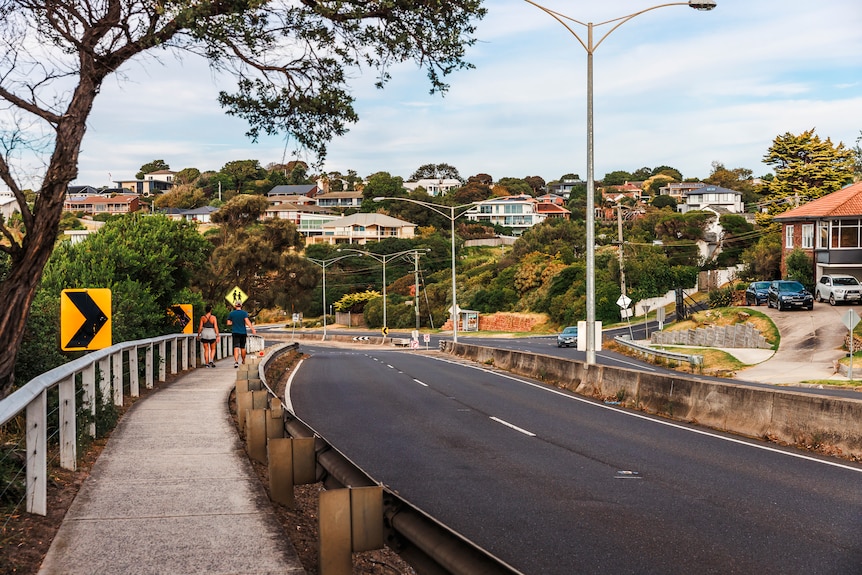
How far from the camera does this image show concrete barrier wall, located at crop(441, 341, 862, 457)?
13.5 m

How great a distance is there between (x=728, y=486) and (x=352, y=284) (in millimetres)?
107834

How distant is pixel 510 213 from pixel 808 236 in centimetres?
10862

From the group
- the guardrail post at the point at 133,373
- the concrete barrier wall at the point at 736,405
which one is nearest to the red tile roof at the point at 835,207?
the concrete barrier wall at the point at 736,405

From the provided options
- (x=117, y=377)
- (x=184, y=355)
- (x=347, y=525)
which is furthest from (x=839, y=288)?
(x=347, y=525)

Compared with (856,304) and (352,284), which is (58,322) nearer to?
(856,304)

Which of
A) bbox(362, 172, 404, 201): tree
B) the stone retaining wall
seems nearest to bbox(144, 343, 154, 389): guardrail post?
the stone retaining wall

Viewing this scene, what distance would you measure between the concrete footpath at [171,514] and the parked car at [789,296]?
48.6 metres

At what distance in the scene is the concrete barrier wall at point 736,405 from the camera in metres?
13.5

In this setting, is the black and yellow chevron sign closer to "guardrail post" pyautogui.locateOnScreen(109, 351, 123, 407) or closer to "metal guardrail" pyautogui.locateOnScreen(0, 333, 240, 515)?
"metal guardrail" pyautogui.locateOnScreen(0, 333, 240, 515)

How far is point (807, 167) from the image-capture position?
84.1 metres

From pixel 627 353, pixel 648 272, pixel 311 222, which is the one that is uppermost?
pixel 311 222

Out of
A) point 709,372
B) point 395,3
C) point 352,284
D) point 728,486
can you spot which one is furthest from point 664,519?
point 352,284

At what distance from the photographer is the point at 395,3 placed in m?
13.0

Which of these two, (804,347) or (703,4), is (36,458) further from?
(804,347)
